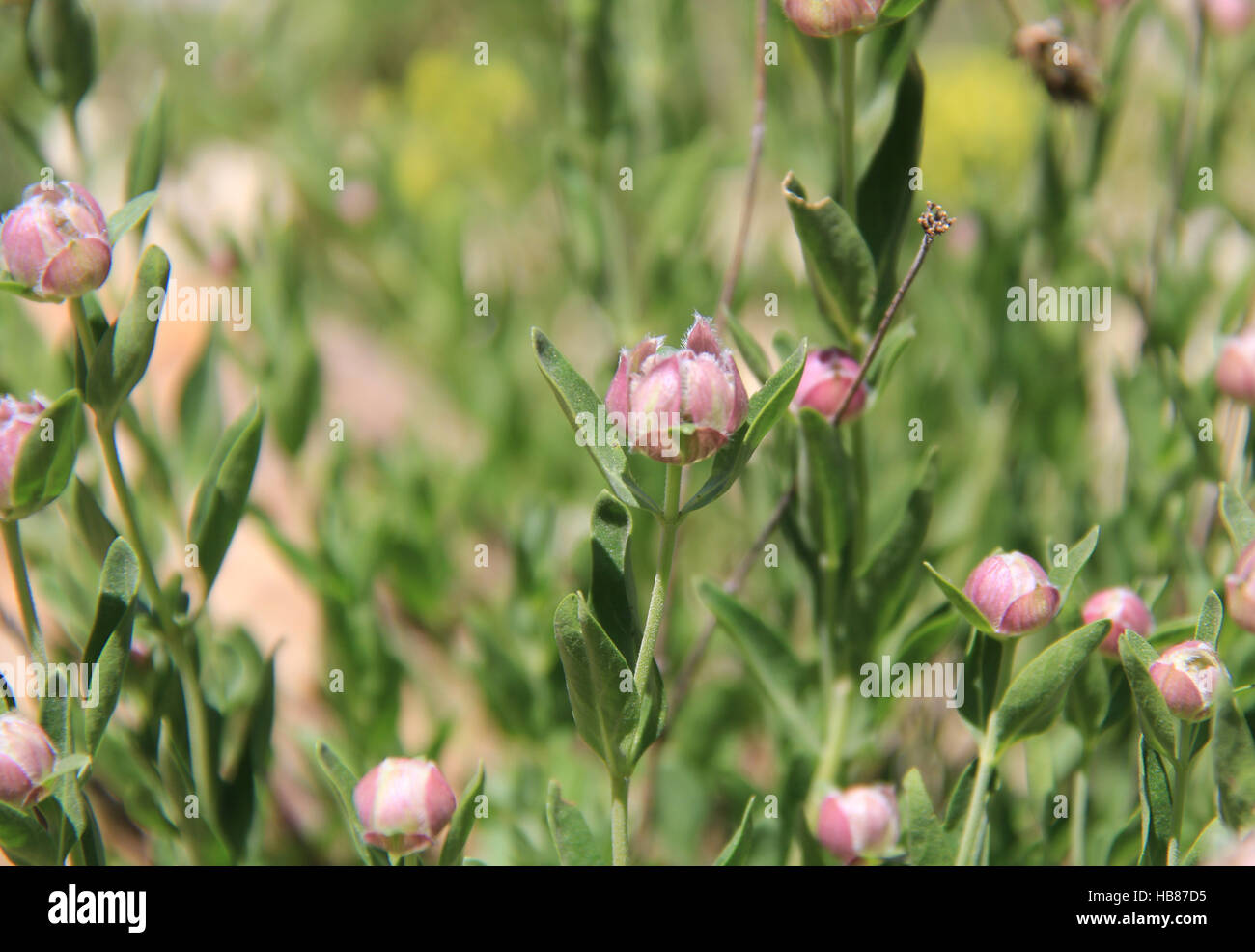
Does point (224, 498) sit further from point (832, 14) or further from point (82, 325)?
point (832, 14)

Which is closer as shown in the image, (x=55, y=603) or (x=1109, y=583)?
(x=55, y=603)

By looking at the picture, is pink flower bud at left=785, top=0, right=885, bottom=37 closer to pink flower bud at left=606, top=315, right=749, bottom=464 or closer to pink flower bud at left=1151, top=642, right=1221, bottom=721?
pink flower bud at left=606, top=315, right=749, bottom=464

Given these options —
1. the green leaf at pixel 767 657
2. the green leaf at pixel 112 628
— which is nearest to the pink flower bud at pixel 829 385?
the green leaf at pixel 767 657

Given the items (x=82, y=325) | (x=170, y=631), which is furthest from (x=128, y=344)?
(x=170, y=631)

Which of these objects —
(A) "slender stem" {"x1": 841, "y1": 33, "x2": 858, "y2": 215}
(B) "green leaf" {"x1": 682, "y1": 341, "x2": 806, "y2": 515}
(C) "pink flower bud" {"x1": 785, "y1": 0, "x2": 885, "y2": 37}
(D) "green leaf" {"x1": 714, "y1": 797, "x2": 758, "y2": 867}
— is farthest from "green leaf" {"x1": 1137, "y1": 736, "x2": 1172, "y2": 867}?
(C) "pink flower bud" {"x1": 785, "y1": 0, "x2": 885, "y2": 37}

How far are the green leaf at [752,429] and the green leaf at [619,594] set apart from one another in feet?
0.37

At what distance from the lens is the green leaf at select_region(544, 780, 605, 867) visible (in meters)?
1.16

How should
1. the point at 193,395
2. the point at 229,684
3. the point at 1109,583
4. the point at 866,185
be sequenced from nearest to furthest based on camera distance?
the point at 866,185
the point at 229,684
the point at 1109,583
the point at 193,395
